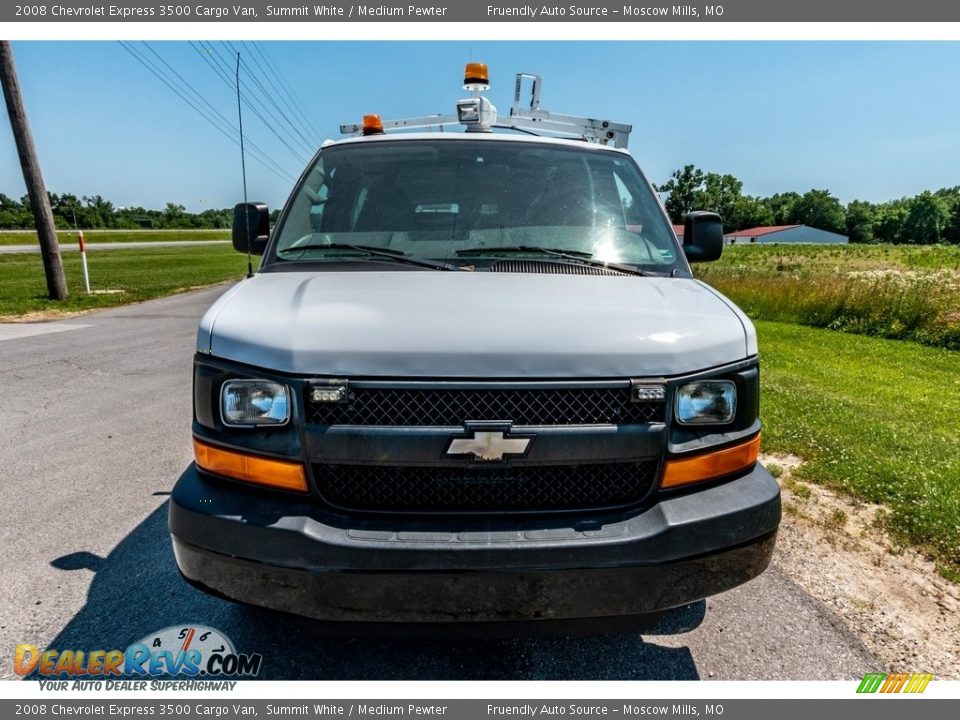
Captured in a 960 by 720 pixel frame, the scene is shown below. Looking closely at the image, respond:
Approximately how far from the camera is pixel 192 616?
8.96 ft

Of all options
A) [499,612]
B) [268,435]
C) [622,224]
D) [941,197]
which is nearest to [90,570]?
[268,435]

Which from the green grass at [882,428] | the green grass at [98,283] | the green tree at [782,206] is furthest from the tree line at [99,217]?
the green tree at [782,206]

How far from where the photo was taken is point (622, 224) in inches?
122

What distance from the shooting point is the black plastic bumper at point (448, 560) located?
6.24 feet

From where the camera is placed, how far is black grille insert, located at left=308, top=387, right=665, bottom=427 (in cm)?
198

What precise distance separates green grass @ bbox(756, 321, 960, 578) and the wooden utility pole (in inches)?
593

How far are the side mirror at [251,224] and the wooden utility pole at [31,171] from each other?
13.0 m

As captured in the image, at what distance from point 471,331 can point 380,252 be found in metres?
0.97

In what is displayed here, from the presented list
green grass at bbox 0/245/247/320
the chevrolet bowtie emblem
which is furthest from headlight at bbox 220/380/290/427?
green grass at bbox 0/245/247/320

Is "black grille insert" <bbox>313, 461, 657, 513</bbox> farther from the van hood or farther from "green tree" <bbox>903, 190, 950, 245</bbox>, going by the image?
"green tree" <bbox>903, 190, 950, 245</bbox>

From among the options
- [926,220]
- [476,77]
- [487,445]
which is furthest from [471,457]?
[926,220]
